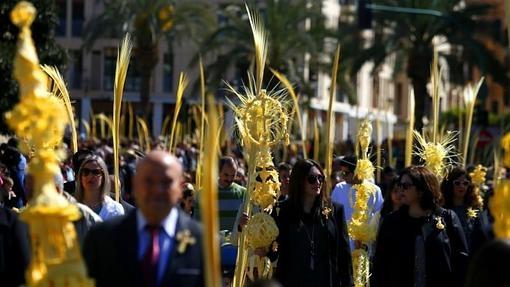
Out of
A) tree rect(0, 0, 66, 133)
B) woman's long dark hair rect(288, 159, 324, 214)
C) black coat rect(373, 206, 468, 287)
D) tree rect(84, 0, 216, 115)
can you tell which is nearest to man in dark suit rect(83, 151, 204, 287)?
black coat rect(373, 206, 468, 287)

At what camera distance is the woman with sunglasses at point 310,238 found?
30.5 ft

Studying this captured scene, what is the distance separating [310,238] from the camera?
9320 mm

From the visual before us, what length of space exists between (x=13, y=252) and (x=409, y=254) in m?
2.93

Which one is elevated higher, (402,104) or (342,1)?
(342,1)

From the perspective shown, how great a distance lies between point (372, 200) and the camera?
12812mm

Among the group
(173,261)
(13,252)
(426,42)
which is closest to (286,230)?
(13,252)

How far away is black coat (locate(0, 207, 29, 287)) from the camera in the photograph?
6.65 meters

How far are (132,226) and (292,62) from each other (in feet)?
124

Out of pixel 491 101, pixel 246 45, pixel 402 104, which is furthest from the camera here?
pixel 491 101

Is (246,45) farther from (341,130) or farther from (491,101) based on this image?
(491,101)

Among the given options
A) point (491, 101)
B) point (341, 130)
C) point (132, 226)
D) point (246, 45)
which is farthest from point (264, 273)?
point (491, 101)

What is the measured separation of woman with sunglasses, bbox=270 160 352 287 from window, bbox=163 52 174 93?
2124 inches

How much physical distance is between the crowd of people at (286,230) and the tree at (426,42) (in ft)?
78.0

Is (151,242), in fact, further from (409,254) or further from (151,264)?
(409,254)
